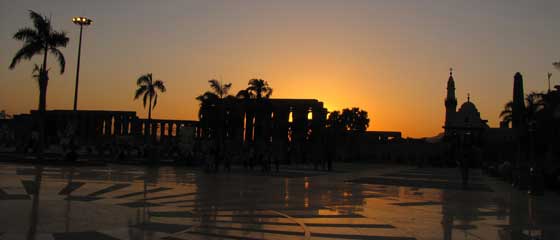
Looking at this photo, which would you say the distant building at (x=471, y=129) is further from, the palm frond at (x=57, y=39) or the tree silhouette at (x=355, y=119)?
the palm frond at (x=57, y=39)

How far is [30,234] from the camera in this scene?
973cm

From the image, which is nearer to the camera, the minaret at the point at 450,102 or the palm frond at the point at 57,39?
the palm frond at the point at 57,39

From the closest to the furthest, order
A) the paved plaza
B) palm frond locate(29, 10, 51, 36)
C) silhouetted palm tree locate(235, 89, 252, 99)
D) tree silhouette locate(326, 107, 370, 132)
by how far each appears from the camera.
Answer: the paved plaza < palm frond locate(29, 10, 51, 36) < silhouetted palm tree locate(235, 89, 252, 99) < tree silhouette locate(326, 107, 370, 132)

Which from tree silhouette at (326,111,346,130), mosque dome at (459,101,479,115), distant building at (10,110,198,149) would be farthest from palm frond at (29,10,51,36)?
mosque dome at (459,101,479,115)

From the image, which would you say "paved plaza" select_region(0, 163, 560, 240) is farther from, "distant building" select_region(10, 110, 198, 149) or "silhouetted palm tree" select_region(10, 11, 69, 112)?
"distant building" select_region(10, 110, 198, 149)

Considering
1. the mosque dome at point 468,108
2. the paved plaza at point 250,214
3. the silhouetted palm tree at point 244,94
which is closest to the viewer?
the paved plaza at point 250,214

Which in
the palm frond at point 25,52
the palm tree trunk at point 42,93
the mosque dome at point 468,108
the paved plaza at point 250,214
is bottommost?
the paved plaza at point 250,214

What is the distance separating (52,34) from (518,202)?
102 feet

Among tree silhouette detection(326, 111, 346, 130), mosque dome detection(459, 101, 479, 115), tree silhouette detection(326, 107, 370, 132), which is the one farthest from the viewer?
mosque dome detection(459, 101, 479, 115)

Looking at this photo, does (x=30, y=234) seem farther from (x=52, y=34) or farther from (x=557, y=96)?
(x=557, y=96)

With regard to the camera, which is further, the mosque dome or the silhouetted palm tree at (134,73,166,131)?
the mosque dome

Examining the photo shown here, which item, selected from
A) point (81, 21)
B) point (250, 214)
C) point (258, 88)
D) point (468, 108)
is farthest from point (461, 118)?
point (250, 214)

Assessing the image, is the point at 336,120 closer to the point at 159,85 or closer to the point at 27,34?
the point at 159,85

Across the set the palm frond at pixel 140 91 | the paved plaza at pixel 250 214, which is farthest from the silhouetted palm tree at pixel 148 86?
the paved plaza at pixel 250 214
